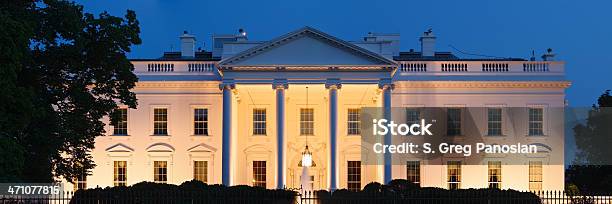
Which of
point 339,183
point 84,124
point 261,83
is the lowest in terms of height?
point 339,183

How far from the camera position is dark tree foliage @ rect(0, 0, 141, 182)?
23281 millimetres

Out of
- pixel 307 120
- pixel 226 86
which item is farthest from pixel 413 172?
pixel 226 86

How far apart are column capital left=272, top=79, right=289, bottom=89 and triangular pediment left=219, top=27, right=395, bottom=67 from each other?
76 cm

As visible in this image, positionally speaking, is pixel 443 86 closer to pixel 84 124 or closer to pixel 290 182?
pixel 290 182

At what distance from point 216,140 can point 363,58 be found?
29.4 feet

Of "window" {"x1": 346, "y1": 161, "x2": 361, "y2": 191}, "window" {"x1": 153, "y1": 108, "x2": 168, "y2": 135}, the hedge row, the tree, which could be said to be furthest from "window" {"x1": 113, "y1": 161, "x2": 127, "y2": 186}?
the tree

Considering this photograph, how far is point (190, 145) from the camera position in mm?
40562

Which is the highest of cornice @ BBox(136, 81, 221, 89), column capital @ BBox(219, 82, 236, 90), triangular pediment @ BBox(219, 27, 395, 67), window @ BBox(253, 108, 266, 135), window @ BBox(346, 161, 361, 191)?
triangular pediment @ BBox(219, 27, 395, 67)

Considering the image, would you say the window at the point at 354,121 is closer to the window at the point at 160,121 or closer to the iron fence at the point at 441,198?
the window at the point at 160,121

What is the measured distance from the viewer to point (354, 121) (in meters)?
41.1

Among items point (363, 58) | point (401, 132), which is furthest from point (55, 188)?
point (401, 132)

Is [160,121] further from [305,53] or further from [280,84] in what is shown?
[305,53]

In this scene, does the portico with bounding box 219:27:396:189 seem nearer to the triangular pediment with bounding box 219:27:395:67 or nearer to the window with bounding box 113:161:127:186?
the triangular pediment with bounding box 219:27:395:67

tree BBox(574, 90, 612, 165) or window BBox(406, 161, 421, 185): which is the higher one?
tree BBox(574, 90, 612, 165)
